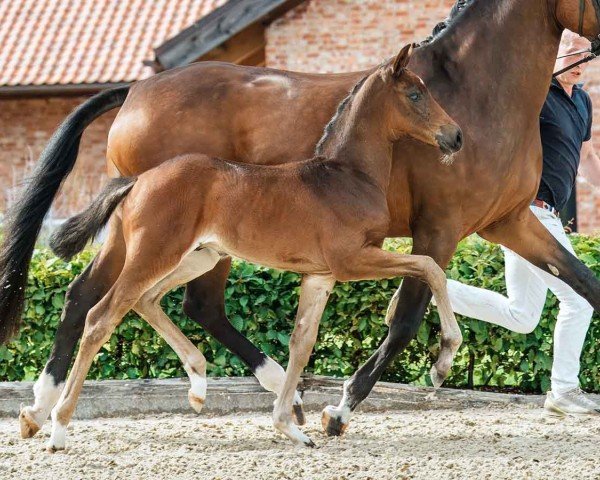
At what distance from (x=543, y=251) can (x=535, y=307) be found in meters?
0.56

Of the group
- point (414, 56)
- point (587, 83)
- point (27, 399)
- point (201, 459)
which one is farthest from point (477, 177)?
point (587, 83)

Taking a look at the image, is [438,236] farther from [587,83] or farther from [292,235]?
[587,83]

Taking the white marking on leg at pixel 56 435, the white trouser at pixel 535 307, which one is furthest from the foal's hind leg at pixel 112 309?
the white trouser at pixel 535 307

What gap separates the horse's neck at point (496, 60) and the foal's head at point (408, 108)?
50 cm

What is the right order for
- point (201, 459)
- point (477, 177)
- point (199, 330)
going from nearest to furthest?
point (201, 459)
point (477, 177)
point (199, 330)

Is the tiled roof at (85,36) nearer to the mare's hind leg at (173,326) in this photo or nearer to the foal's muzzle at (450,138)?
the mare's hind leg at (173,326)

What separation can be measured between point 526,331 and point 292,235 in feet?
6.77

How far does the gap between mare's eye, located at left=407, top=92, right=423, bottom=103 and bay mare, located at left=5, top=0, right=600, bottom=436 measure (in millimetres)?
428

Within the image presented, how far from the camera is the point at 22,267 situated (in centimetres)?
576

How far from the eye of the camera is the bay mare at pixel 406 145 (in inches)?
214

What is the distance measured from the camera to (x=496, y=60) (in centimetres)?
559

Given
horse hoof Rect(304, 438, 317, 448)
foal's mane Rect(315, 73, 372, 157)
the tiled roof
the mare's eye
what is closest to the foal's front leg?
horse hoof Rect(304, 438, 317, 448)

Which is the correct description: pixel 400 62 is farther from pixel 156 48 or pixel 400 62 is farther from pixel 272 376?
pixel 156 48

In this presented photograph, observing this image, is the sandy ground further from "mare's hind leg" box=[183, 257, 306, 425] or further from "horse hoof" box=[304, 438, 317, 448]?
"mare's hind leg" box=[183, 257, 306, 425]
